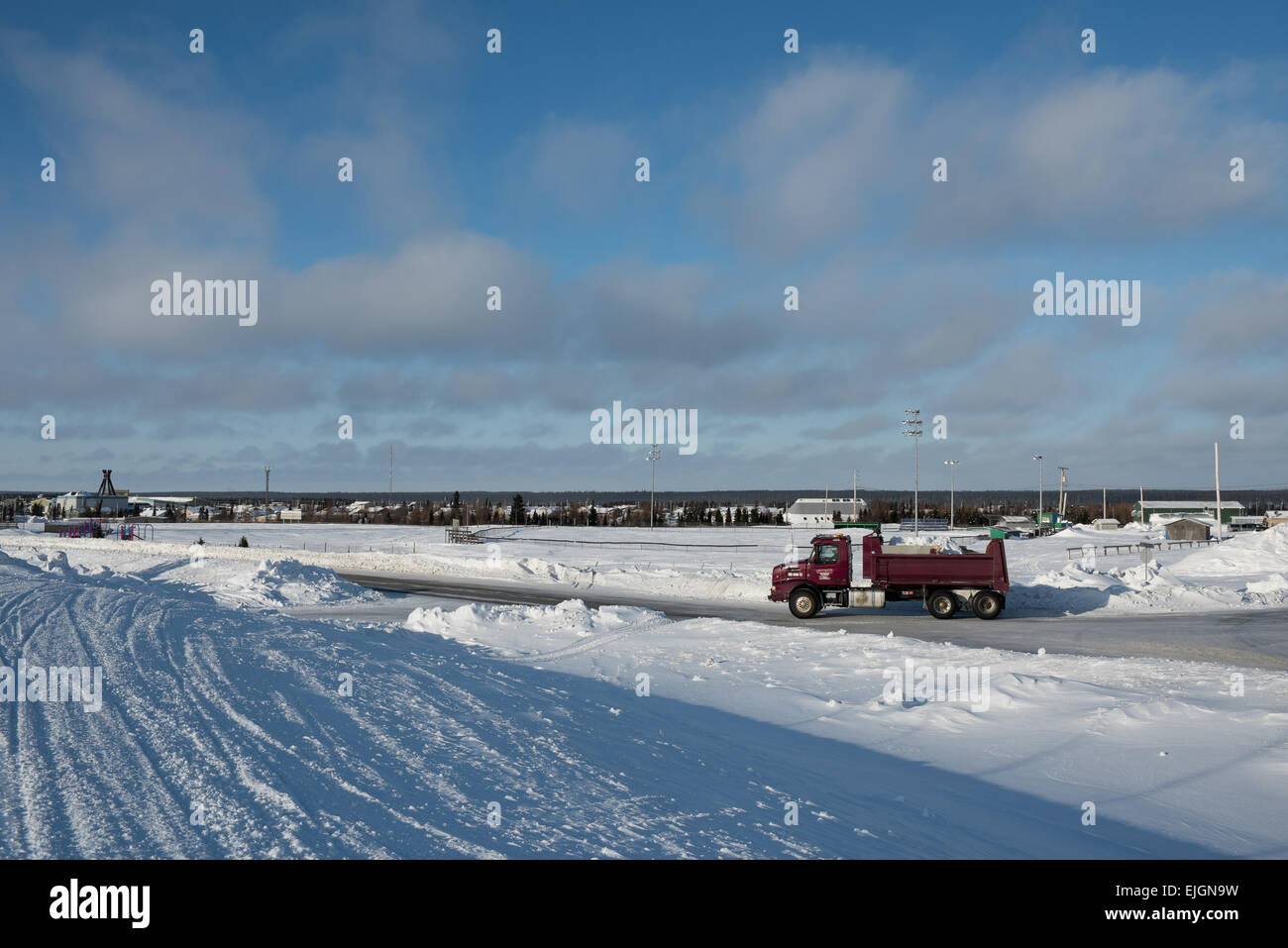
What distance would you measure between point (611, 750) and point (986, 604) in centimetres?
2076

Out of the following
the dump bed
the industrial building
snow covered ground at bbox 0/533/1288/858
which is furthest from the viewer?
the industrial building

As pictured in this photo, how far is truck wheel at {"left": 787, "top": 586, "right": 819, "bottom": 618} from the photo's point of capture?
2678 cm

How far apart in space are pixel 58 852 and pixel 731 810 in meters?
4.91

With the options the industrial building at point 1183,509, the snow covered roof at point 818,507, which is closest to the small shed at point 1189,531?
the industrial building at point 1183,509

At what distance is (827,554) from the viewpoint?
1078 inches

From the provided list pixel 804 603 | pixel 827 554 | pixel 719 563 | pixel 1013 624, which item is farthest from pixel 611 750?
pixel 719 563

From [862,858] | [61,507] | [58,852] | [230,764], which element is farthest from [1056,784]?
[61,507]

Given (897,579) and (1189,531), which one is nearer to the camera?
(897,579)

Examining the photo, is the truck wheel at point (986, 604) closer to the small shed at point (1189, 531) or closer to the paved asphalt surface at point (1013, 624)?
the paved asphalt surface at point (1013, 624)

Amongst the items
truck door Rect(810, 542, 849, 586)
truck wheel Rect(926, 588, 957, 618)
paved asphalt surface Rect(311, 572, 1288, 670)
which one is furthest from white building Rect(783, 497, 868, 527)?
truck wheel Rect(926, 588, 957, 618)

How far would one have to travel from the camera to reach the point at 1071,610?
27.6m

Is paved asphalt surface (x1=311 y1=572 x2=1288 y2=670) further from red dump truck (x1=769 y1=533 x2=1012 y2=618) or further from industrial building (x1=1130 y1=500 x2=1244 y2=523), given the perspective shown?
industrial building (x1=1130 y1=500 x2=1244 y2=523)

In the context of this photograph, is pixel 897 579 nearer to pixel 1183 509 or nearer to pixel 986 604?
pixel 986 604
